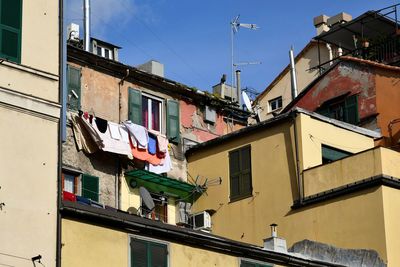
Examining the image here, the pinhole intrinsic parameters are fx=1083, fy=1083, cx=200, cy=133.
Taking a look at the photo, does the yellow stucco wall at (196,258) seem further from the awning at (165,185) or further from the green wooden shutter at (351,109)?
the green wooden shutter at (351,109)

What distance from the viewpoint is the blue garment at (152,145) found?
34219mm

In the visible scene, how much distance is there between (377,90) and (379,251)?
9.56m

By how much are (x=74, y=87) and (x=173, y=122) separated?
414 centimetres

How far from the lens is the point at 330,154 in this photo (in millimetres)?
33531

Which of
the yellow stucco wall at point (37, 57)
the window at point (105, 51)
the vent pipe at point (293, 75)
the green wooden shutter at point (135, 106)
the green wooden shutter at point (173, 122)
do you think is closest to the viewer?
the yellow stucco wall at point (37, 57)

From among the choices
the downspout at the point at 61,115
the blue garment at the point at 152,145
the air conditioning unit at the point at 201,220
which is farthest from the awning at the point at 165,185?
the downspout at the point at 61,115

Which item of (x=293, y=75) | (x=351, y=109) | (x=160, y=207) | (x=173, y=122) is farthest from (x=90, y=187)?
(x=293, y=75)

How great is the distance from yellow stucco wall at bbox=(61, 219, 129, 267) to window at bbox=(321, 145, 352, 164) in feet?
40.4

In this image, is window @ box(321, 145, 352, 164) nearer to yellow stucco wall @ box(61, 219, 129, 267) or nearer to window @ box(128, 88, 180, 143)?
window @ box(128, 88, 180, 143)

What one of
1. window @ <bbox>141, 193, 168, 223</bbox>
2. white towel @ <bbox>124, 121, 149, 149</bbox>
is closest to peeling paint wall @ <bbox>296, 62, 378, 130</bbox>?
window @ <bbox>141, 193, 168, 223</bbox>

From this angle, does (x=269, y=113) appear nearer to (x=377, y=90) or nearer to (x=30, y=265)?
(x=377, y=90)

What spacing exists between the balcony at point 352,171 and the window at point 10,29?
12184 mm

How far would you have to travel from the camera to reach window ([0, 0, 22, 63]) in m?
21.8

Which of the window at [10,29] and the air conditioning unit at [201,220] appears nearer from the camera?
the window at [10,29]
